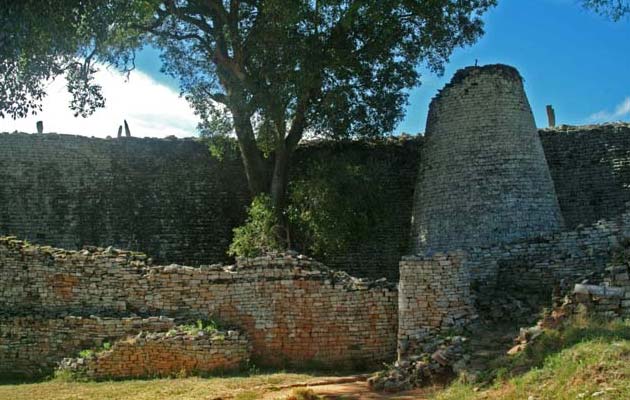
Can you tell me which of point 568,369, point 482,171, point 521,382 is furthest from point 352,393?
point 482,171

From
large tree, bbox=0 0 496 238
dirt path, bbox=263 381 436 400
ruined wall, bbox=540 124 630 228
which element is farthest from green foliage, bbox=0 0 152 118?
ruined wall, bbox=540 124 630 228

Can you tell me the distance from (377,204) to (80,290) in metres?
6.48

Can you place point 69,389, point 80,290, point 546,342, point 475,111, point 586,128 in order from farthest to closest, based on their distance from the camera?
point 586,128 < point 475,111 < point 80,290 < point 69,389 < point 546,342

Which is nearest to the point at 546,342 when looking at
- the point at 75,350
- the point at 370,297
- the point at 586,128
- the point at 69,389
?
the point at 370,297

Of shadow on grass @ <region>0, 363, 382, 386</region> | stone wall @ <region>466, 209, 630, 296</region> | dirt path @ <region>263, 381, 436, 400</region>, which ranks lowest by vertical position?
shadow on grass @ <region>0, 363, 382, 386</region>

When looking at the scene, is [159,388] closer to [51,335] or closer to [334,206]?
[51,335]

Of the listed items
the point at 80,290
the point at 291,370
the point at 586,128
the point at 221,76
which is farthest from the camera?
the point at 586,128

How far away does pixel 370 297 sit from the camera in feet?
45.9

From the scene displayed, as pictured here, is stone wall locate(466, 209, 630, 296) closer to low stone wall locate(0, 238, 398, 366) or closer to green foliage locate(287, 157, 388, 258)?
low stone wall locate(0, 238, 398, 366)

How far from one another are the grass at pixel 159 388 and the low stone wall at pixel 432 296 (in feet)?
6.07

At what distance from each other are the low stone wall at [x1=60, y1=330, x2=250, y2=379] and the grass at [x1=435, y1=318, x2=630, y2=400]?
4475 millimetres

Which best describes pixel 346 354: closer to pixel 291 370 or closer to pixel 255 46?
pixel 291 370

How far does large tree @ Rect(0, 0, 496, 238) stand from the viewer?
656 inches

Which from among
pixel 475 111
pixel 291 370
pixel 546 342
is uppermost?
pixel 475 111
